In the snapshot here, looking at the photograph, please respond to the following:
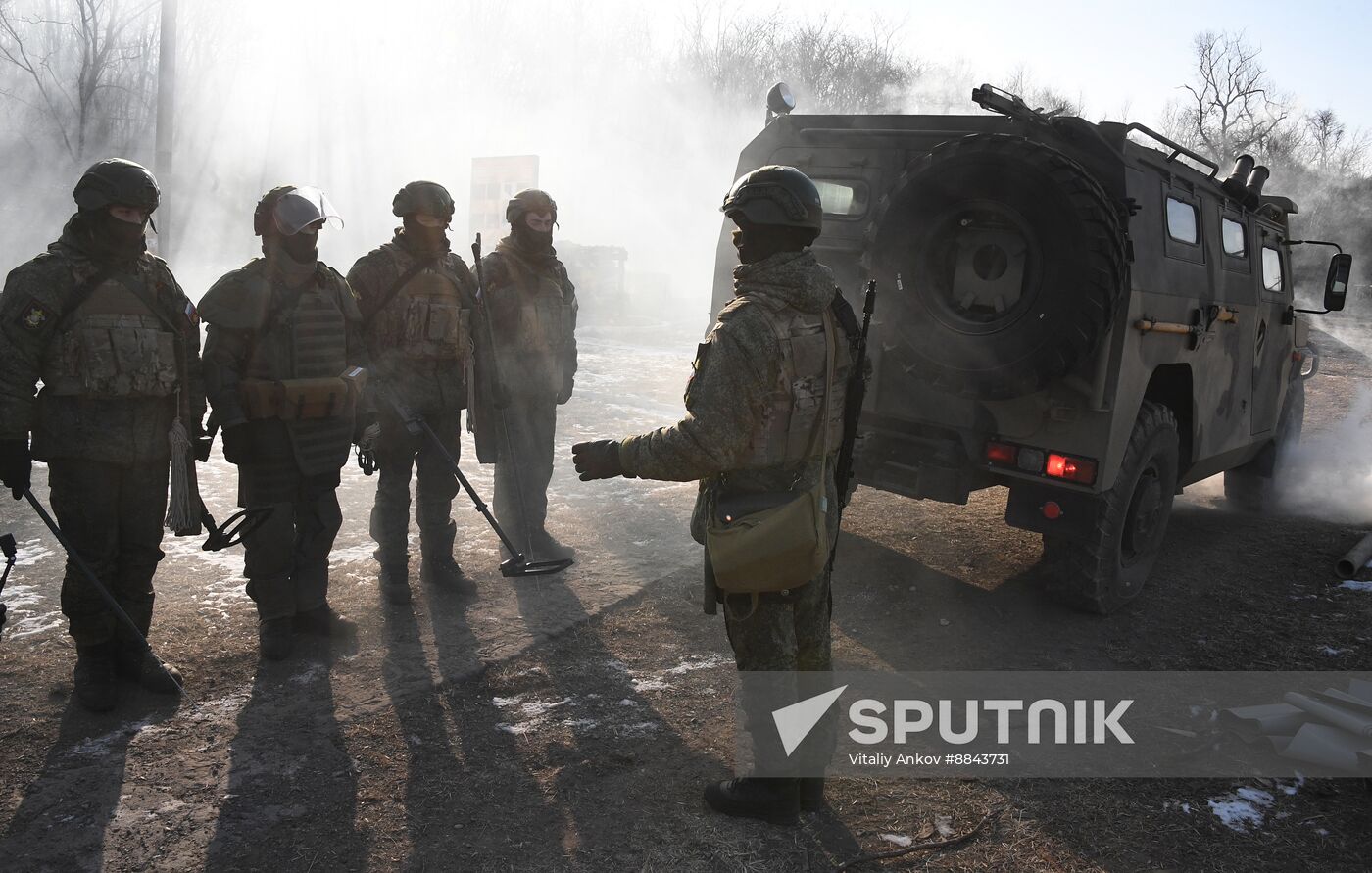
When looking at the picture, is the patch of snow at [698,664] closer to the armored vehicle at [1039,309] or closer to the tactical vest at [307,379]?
the armored vehicle at [1039,309]

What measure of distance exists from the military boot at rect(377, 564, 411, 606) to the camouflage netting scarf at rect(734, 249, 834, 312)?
2589mm

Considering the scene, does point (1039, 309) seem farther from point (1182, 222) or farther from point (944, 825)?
point (944, 825)

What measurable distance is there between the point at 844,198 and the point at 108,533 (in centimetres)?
384

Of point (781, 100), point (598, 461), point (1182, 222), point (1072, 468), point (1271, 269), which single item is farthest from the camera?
point (1271, 269)

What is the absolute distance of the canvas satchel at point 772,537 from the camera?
8.91 ft

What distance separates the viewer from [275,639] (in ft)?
12.9

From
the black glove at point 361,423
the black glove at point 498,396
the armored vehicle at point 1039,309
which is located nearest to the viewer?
the armored vehicle at point 1039,309

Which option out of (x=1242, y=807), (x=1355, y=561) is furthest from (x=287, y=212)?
(x=1355, y=561)

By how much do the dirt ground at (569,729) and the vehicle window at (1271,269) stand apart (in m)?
1.86

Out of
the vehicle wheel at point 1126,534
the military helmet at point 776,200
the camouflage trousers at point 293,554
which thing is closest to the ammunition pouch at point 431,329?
the camouflage trousers at point 293,554

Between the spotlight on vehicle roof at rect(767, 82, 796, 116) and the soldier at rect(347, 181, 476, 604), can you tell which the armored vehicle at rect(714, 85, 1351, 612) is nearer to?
the spotlight on vehicle roof at rect(767, 82, 796, 116)

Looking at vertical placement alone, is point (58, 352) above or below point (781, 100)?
below

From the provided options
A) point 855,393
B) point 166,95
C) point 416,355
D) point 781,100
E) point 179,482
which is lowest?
point 179,482

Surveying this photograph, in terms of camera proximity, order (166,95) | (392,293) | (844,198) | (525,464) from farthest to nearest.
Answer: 1. (166,95)
2. (525,464)
3. (844,198)
4. (392,293)
